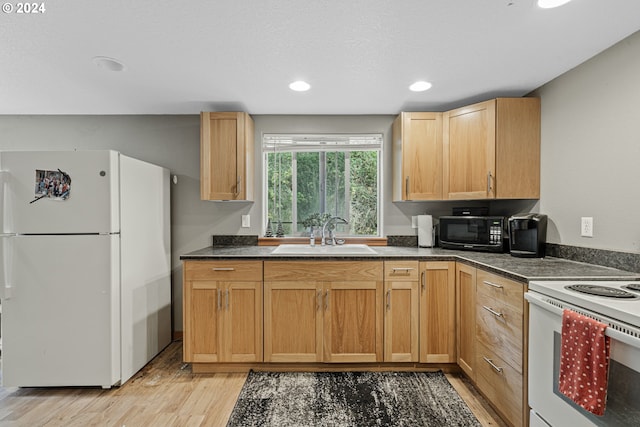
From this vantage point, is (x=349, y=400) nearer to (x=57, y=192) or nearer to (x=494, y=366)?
(x=494, y=366)

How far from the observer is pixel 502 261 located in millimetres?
2053

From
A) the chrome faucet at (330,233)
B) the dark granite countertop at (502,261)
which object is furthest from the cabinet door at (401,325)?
the chrome faucet at (330,233)

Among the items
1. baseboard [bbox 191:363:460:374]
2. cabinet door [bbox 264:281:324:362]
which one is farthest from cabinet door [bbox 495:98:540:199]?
cabinet door [bbox 264:281:324:362]

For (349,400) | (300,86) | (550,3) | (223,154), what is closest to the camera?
(550,3)

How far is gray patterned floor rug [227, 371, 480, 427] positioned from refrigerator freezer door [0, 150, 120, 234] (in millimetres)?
1545

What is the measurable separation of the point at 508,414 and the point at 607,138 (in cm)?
167

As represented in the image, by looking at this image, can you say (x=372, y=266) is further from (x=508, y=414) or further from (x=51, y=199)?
(x=51, y=199)

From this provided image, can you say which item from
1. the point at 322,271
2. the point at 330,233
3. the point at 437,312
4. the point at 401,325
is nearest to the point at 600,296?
the point at 437,312

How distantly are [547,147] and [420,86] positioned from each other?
1042mm

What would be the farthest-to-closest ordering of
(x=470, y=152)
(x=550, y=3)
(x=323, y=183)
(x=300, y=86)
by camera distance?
(x=323, y=183)
(x=470, y=152)
(x=300, y=86)
(x=550, y=3)

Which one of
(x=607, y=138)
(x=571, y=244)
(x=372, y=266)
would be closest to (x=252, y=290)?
(x=372, y=266)

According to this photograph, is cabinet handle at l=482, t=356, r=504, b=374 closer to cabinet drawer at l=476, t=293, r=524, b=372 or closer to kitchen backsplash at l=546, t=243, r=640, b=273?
cabinet drawer at l=476, t=293, r=524, b=372

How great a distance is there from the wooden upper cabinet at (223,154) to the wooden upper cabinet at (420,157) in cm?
143

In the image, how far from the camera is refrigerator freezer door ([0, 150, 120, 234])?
2088 millimetres
